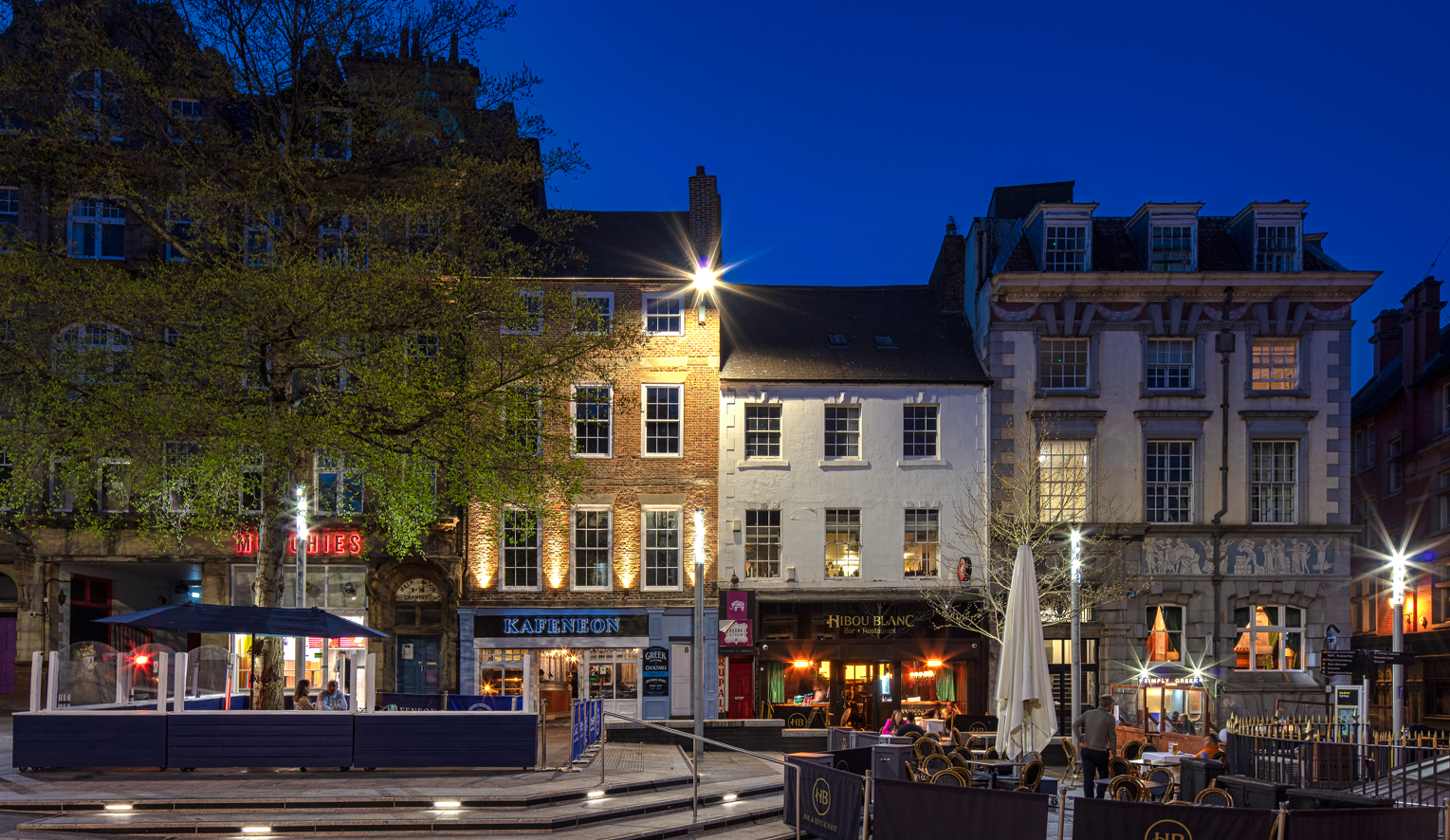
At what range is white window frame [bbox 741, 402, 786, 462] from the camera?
3172 centimetres

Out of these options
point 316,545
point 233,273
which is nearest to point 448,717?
point 233,273

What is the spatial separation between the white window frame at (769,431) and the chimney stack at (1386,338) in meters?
26.0

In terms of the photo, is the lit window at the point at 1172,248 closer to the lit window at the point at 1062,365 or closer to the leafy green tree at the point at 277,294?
the lit window at the point at 1062,365

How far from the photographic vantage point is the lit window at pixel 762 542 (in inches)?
1241

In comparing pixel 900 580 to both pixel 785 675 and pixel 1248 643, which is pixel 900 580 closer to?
pixel 785 675

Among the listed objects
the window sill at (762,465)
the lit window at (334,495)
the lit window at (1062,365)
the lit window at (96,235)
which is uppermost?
the lit window at (96,235)

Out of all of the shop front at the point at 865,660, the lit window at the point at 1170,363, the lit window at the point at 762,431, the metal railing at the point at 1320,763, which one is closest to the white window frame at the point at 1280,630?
the lit window at the point at 1170,363

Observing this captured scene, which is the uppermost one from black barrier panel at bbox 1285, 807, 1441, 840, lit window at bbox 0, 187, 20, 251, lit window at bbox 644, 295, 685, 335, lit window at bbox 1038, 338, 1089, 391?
lit window at bbox 0, 187, 20, 251

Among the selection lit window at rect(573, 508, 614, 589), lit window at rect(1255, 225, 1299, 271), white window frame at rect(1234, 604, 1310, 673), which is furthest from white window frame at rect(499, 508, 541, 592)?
lit window at rect(1255, 225, 1299, 271)

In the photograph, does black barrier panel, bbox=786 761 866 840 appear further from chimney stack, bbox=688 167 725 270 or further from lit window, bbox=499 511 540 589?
chimney stack, bbox=688 167 725 270

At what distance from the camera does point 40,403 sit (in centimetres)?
2059

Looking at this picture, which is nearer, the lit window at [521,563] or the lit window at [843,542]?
the lit window at [521,563]

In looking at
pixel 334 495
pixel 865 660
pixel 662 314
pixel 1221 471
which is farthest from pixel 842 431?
pixel 334 495

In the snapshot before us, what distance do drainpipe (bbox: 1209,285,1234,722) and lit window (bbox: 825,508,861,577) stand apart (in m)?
9.24
